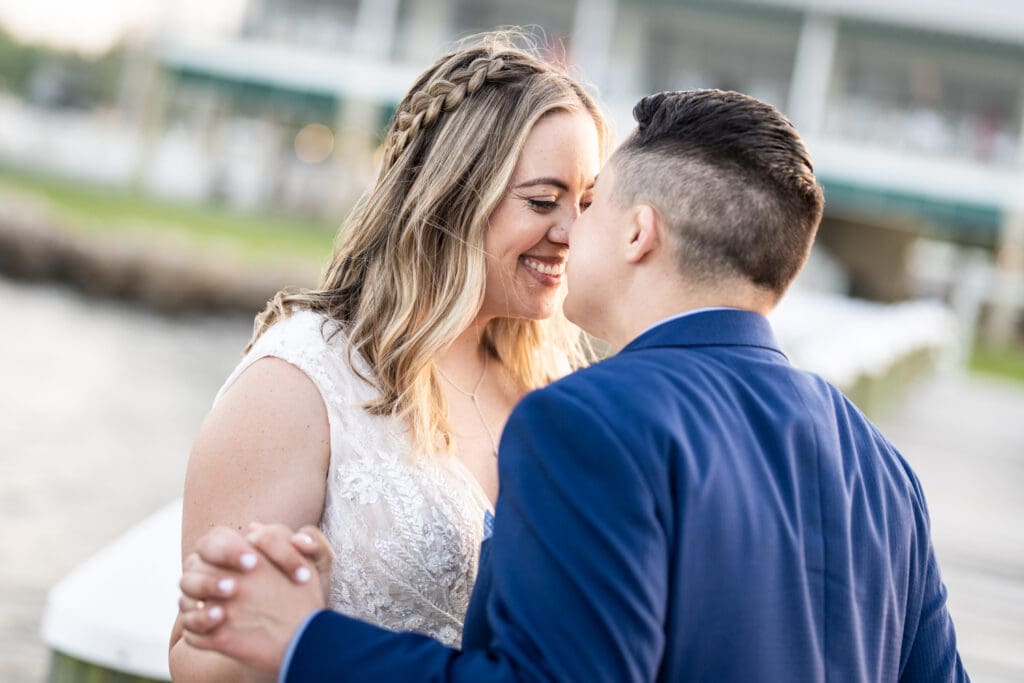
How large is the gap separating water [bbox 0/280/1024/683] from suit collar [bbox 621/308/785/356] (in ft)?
5.53

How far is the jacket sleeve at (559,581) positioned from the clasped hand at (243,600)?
0.06 metres

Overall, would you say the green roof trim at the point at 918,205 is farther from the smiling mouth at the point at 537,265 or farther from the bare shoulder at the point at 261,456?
the bare shoulder at the point at 261,456

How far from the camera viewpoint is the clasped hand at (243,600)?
1.78 meters

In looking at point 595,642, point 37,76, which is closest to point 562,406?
point 595,642

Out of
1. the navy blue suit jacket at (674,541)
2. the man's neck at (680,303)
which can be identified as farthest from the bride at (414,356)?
the man's neck at (680,303)

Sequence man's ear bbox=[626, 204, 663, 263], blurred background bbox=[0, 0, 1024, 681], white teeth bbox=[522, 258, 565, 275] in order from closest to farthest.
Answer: man's ear bbox=[626, 204, 663, 263]
white teeth bbox=[522, 258, 565, 275]
blurred background bbox=[0, 0, 1024, 681]

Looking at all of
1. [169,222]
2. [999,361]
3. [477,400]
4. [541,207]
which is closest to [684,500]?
[541,207]

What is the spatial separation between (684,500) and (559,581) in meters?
0.19

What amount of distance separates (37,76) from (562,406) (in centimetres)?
5900

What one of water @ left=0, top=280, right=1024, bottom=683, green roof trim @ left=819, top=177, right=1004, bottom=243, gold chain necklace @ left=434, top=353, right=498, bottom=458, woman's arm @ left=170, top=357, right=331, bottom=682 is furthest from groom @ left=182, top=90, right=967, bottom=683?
green roof trim @ left=819, top=177, right=1004, bottom=243

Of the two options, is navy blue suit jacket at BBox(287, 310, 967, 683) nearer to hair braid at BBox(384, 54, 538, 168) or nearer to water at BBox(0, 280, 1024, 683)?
hair braid at BBox(384, 54, 538, 168)

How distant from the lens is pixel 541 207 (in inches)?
107

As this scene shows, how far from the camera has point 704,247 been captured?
1.87 meters

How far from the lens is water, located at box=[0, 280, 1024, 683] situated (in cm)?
641
